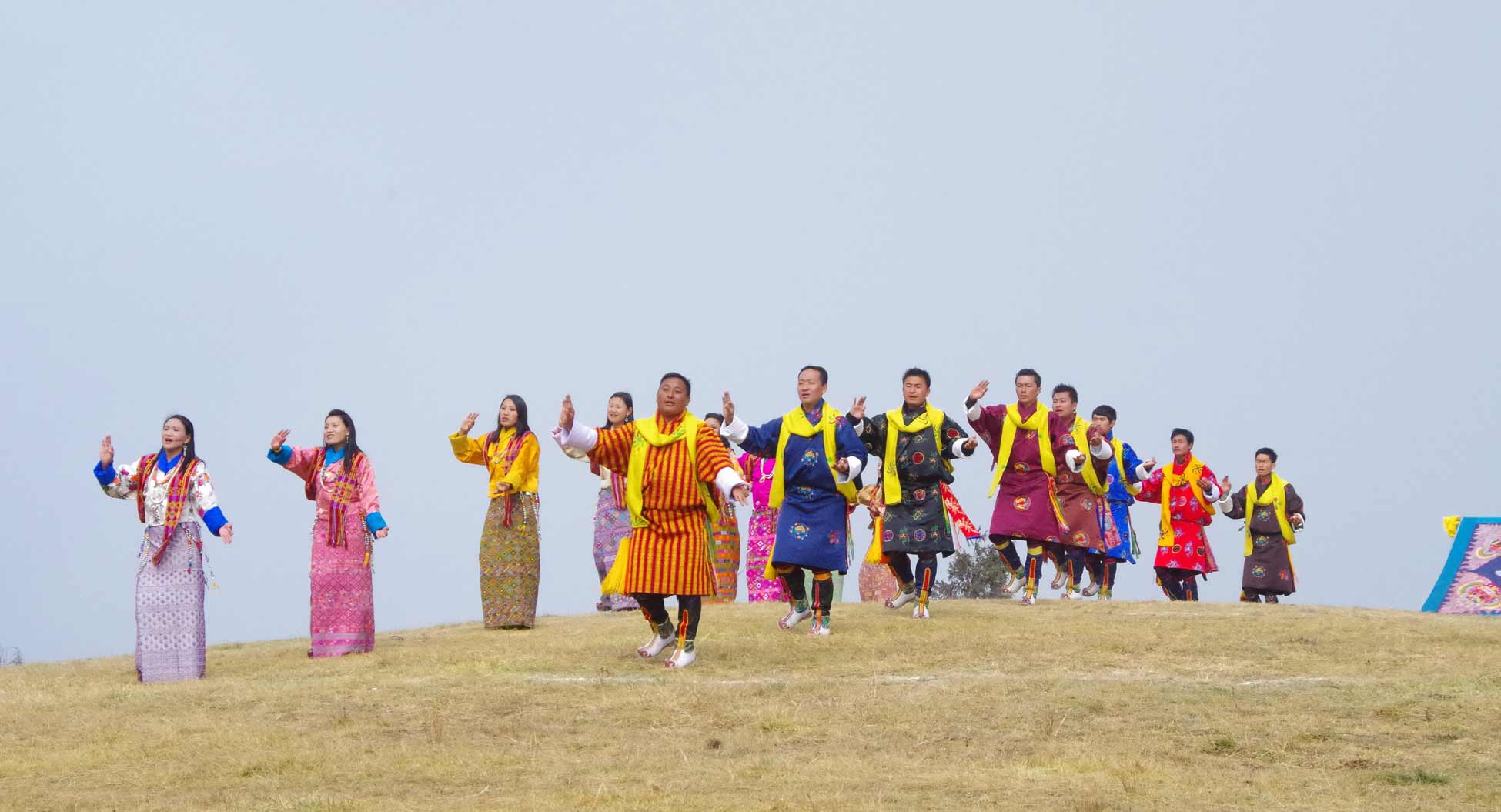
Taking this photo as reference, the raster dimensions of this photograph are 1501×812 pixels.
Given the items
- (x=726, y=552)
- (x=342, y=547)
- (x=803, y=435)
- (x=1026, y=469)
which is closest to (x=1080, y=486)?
(x=1026, y=469)

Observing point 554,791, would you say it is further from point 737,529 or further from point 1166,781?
point 737,529

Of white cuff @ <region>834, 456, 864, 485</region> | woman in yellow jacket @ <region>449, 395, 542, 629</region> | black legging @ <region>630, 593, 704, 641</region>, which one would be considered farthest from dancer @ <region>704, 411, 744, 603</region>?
black legging @ <region>630, 593, 704, 641</region>

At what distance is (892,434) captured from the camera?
1266cm

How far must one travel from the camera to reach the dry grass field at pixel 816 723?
262 inches

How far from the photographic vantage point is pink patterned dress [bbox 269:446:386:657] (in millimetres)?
11750

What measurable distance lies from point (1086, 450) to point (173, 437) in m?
8.32

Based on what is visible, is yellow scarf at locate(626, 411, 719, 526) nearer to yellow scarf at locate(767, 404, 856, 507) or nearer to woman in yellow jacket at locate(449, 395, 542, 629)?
yellow scarf at locate(767, 404, 856, 507)

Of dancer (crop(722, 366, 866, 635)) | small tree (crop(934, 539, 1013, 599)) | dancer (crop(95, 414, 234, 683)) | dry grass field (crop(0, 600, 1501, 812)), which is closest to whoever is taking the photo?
dry grass field (crop(0, 600, 1501, 812))

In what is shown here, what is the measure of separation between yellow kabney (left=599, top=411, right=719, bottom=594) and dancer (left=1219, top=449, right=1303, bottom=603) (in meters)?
8.64

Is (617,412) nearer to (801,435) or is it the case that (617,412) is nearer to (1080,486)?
(801,435)

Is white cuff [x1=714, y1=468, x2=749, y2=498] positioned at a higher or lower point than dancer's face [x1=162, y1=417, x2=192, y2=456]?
lower

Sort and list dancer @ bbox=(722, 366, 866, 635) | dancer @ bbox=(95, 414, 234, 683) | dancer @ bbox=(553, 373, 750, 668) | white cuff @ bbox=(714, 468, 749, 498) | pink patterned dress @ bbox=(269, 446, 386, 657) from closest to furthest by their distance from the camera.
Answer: white cuff @ bbox=(714, 468, 749, 498) < dancer @ bbox=(553, 373, 750, 668) < dancer @ bbox=(95, 414, 234, 683) < dancer @ bbox=(722, 366, 866, 635) < pink patterned dress @ bbox=(269, 446, 386, 657)

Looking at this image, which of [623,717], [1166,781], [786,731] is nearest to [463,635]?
[623,717]

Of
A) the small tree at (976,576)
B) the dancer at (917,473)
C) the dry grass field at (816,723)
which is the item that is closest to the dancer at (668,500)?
the dry grass field at (816,723)
